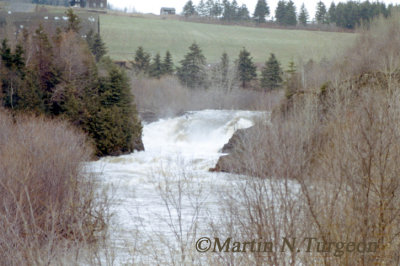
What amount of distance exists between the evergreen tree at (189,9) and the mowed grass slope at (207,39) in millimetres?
9862

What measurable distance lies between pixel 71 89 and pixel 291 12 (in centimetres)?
6315

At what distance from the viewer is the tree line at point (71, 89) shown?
28594 mm

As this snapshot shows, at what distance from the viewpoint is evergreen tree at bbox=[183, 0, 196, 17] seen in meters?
97.2

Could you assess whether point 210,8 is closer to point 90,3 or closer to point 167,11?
point 167,11

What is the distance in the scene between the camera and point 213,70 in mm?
59406

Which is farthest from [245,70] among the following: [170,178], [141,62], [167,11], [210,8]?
[167,11]

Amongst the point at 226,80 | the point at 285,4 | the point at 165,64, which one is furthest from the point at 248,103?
the point at 285,4

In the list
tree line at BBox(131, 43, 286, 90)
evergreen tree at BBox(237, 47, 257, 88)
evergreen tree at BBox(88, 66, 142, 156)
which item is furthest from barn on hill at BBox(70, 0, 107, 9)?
evergreen tree at BBox(88, 66, 142, 156)

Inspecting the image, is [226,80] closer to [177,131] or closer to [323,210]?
[177,131]

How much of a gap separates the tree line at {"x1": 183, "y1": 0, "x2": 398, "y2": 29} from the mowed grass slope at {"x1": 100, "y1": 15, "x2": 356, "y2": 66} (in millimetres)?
4028

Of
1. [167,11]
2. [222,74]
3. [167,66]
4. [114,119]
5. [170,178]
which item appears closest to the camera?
[170,178]

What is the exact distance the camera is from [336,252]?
773 centimetres

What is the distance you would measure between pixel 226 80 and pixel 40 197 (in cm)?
4574

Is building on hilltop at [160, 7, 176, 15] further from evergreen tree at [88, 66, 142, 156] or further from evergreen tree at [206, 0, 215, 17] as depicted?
evergreen tree at [88, 66, 142, 156]
